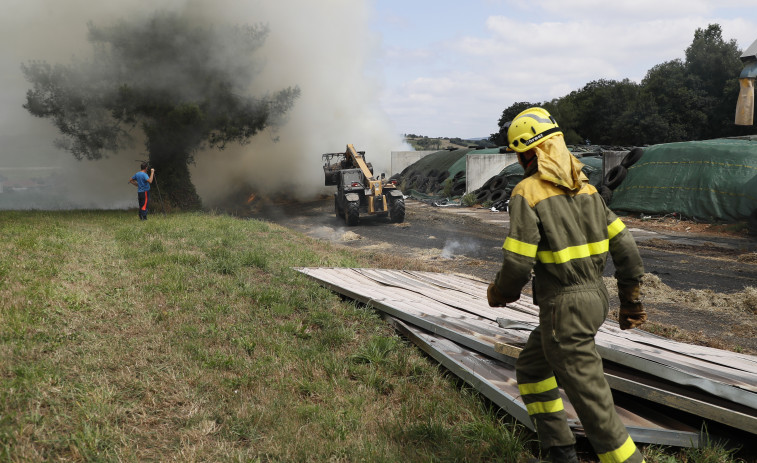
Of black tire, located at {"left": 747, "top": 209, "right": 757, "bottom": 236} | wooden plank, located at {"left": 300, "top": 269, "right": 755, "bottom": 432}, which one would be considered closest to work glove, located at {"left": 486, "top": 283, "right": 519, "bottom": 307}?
wooden plank, located at {"left": 300, "top": 269, "right": 755, "bottom": 432}

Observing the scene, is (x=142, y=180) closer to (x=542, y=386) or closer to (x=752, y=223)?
(x=542, y=386)

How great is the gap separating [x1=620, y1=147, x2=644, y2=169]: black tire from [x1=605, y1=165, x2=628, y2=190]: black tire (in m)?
0.30

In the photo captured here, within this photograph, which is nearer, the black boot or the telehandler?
the black boot

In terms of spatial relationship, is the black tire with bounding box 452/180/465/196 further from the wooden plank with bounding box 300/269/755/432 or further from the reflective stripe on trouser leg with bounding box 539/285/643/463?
the reflective stripe on trouser leg with bounding box 539/285/643/463

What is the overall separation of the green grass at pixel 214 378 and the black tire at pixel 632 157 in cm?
1561

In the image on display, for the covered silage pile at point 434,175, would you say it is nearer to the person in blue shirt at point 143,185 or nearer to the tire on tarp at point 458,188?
the tire on tarp at point 458,188

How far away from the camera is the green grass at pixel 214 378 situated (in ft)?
9.47

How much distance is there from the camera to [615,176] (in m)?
18.3

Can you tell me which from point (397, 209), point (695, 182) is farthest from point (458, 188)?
point (695, 182)

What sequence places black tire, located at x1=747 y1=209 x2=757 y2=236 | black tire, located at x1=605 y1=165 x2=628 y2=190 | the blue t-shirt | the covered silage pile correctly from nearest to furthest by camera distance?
black tire, located at x1=747 y1=209 x2=757 y2=236 → the blue t-shirt → black tire, located at x1=605 y1=165 x2=628 y2=190 → the covered silage pile

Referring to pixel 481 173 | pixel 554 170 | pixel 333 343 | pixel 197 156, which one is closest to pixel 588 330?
pixel 554 170

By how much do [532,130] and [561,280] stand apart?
820 mm

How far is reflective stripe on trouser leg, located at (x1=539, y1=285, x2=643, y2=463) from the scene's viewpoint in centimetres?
243

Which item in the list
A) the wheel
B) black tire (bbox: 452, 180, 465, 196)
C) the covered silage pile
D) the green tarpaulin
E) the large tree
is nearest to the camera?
the green tarpaulin
